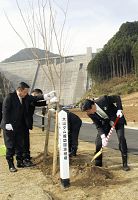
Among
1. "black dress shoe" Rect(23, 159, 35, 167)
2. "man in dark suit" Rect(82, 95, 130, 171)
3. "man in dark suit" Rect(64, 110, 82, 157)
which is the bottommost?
"black dress shoe" Rect(23, 159, 35, 167)

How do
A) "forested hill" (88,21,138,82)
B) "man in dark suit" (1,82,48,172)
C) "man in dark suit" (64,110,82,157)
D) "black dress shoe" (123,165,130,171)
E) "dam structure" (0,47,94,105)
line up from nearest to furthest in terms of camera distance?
"black dress shoe" (123,165,130,171) → "man in dark suit" (1,82,48,172) → "man in dark suit" (64,110,82,157) → "forested hill" (88,21,138,82) → "dam structure" (0,47,94,105)

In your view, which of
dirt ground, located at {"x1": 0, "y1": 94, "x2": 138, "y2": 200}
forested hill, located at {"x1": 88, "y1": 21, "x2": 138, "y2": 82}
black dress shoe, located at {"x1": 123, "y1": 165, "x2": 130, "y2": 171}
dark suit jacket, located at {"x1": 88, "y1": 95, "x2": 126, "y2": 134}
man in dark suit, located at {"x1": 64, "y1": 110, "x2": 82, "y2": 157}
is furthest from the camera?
forested hill, located at {"x1": 88, "y1": 21, "x2": 138, "y2": 82}

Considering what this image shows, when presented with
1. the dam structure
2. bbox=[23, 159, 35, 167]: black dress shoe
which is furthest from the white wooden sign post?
the dam structure

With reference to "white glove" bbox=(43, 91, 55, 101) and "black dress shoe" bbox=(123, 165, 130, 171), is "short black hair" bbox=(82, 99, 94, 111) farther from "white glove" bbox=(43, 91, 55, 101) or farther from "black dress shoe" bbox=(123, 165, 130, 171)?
"black dress shoe" bbox=(123, 165, 130, 171)

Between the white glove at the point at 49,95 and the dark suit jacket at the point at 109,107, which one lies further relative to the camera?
the white glove at the point at 49,95

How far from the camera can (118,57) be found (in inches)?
3066

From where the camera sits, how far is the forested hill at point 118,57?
244ft

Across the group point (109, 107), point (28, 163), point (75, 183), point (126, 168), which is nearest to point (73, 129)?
point (28, 163)

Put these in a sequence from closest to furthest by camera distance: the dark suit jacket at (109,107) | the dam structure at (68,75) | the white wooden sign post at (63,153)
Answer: the white wooden sign post at (63,153), the dark suit jacket at (109,107), the dam structure at (68,75)

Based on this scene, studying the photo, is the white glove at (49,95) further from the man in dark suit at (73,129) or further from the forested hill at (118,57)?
the forested hill at (118,57)

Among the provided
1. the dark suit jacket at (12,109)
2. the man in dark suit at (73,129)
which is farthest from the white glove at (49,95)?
the man in dark suit at (73,129)

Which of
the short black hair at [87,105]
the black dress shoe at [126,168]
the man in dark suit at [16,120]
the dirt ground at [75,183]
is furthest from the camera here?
the man in dark suit at [16,120]

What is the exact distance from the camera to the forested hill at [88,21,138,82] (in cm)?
7431

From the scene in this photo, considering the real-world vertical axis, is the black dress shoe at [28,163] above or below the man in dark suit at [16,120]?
below
